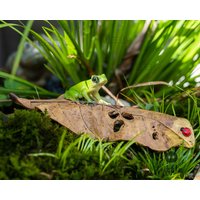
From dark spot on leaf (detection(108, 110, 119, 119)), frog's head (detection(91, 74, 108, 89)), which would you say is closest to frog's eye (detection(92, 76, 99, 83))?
frog's head (detection(91, 74, 108, 89))

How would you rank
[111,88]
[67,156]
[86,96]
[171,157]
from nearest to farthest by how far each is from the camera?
1. [67,156]
2. [171,157]
3. [86,96]
4. [111,88]

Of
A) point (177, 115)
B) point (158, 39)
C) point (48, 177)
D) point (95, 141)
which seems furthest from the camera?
point (158, 39)

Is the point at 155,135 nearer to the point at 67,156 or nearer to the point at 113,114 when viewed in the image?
the point at 113,114

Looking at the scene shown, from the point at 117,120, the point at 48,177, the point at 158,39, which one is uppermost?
the point at 158,39

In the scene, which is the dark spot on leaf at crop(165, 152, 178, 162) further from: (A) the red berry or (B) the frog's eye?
(B) the frog's eye

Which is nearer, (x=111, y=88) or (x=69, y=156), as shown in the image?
(x=69, y=156)

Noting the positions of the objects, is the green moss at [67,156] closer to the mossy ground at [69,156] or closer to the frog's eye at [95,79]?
the mossy ground at [69,156]

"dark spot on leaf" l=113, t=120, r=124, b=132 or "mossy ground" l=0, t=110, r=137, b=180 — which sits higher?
"dark spot on leaf" l=113, t=120, r=124, b=132

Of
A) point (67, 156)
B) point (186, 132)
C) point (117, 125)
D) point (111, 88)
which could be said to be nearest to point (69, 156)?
point (67, 156)

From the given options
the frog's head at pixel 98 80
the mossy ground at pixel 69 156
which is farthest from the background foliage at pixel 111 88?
the frog's head at pixel 98 80
